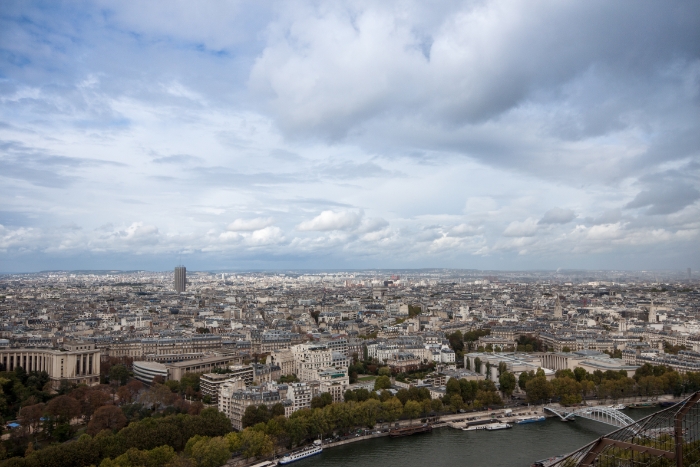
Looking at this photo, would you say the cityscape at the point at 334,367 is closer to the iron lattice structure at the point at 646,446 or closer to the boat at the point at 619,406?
the boat at the point at 619,406

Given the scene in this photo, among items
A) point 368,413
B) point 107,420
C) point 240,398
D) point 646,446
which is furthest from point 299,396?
point 646,446

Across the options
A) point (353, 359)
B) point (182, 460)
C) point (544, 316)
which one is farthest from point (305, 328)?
point (182, 460)

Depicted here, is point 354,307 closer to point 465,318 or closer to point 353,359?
point 465,318

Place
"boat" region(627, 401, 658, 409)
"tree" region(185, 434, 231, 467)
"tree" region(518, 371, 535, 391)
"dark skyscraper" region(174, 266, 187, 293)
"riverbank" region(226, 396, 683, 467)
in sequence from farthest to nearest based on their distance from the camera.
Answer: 1. "dark skyscraper" region(174, 266, 187, 293)
2. "tree" region(518, 371, 535, 391)
3. "boat" region(627, 401, 658, 409)
4. "riverbank" region(226, 396, 683, 467)
5. "tree" region(185, 434, 231, 467)

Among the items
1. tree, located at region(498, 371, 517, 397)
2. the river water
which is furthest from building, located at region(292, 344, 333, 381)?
the river water

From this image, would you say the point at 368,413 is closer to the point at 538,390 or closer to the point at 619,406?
the point at 538,390

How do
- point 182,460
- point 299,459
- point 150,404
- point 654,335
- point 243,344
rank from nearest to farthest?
point 182,460 < point 299,459 < point 150,404 < point 243,344 < point 654,335

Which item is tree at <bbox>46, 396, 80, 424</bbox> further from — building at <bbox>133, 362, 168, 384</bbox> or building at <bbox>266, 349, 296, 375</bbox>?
building at <bbox>266, 349, 296, 375</bbox>
